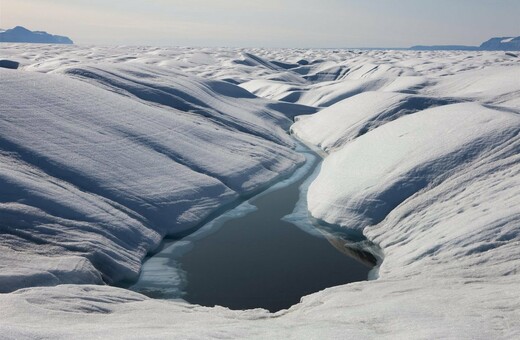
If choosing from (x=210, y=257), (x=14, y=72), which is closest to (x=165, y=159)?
(x=210, y=257)

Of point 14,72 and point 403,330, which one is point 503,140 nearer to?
point 403,330

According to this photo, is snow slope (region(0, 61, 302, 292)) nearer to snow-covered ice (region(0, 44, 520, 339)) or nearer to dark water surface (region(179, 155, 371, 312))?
snow-covered ice (region(0, 44, 520, 339))

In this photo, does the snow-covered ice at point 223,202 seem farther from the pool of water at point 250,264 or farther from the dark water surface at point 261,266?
the dark water surface at point 261,266

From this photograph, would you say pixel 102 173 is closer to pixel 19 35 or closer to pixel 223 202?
pixel 223 202

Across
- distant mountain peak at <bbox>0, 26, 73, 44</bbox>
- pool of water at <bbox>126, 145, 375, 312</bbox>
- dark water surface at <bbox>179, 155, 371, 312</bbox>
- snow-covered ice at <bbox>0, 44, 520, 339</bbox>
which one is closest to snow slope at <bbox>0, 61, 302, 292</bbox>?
snow-covered ice at <bbox>0, 44, 520, 339</bbox>

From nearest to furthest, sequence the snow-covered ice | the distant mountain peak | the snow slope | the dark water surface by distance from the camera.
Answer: the snow-covered ice → the dark water surface → the snow slope → the distant mountain peak

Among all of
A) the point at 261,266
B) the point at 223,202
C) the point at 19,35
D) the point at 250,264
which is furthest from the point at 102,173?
the point at 19,35

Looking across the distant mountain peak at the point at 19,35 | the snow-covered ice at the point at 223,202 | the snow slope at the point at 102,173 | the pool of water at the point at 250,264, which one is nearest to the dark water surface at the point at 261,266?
the pool of water at the point at 250,264
